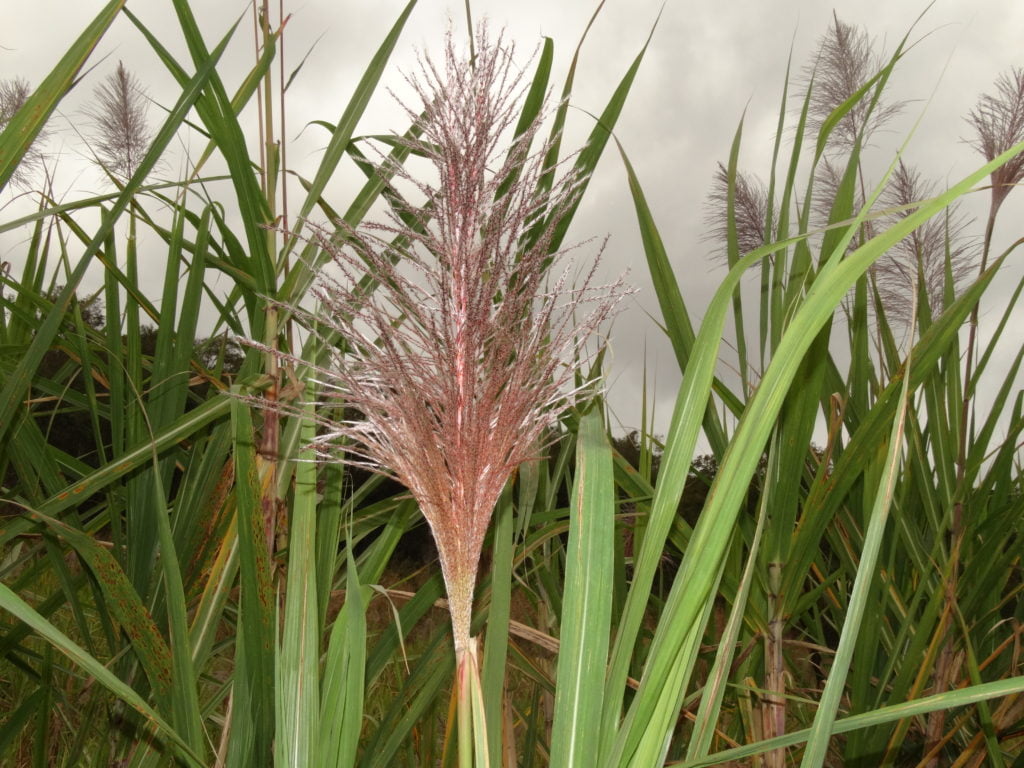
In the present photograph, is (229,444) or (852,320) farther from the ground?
(852,320)

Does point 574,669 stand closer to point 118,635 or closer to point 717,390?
point 717,390

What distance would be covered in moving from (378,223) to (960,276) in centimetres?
193

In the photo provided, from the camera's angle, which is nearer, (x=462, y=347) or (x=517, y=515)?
(x=462, y=347)

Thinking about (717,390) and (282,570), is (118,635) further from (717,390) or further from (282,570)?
(717,390)

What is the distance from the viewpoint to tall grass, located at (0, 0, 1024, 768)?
839 millimetres

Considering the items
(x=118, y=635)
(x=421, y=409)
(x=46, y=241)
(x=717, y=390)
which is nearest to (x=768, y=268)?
(x=717, y=390)

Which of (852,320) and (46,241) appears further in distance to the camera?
(46,241)

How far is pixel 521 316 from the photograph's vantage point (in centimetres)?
91

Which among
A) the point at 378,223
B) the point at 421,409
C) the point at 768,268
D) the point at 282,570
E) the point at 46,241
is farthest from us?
the point at 46,241

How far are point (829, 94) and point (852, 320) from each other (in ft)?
2.71

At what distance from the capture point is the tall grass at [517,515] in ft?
2.75

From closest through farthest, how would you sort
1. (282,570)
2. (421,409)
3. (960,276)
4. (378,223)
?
(421,409), (378,223), (282,570), (960,276)

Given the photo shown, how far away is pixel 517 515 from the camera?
1478mm

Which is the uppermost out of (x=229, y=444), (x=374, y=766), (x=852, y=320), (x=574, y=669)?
(x=852, y=320)
